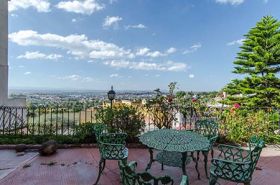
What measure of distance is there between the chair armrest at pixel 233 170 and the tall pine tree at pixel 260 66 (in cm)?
777

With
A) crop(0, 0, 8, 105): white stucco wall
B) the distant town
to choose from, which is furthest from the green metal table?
crop(0, 0, 8, 105): white stucco wall

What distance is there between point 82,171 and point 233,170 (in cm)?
255

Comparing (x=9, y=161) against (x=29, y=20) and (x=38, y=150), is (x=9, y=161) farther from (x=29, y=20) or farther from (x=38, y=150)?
(x=29, y=20)

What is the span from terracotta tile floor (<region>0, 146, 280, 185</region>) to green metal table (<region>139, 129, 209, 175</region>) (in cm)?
72

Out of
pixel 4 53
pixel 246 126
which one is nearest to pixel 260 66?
pixel 246 126

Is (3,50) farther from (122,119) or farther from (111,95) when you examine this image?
(122,119)

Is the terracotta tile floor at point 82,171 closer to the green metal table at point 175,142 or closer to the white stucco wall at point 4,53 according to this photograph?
the green metal table at point 175,142

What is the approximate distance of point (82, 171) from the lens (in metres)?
3.98

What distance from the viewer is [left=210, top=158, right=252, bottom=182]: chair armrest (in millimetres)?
2590

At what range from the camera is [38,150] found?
203 inches

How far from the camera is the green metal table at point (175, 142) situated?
3000 mm

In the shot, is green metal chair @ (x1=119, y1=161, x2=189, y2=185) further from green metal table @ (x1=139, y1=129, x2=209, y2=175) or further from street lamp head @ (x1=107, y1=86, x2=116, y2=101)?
street lamp head @ (x1=107, y1=86, x2=116, y2=101)

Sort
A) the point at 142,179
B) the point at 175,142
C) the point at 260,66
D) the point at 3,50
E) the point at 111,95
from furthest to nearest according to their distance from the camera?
the point at 260,66 < the point at 3,50 < the point at 111,95 < the point at 175,142 < the point at 142,179

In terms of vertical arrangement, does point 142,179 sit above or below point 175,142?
above
